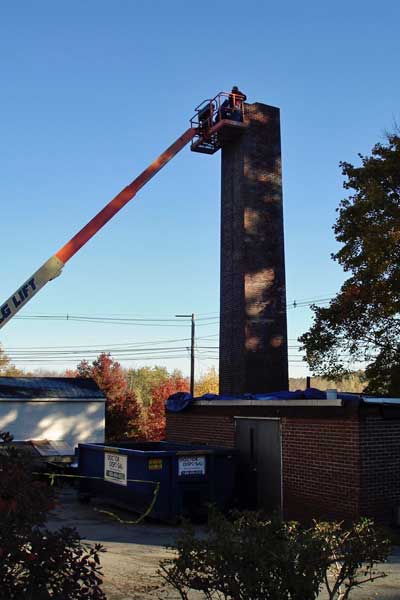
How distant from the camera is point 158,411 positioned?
41.5 m

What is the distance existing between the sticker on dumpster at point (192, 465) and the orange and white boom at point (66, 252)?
21.2ft

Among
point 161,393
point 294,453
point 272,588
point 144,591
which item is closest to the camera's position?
point 272,588

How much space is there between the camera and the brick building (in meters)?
12.6

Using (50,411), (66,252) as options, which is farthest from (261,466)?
(50,411)

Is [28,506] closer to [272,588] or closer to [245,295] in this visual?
[272,588]

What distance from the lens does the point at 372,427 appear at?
500 inches

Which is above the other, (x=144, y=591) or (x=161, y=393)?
(x=161, y=393)

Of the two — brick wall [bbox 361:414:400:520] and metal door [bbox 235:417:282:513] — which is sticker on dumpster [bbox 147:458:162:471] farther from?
brick wall [bbox 361:414:400:520]

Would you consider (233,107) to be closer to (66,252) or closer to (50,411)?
(66,252)

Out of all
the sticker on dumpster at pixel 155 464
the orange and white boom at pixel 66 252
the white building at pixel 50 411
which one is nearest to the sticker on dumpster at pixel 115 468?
the sticker on dumpster at pixel 155 464

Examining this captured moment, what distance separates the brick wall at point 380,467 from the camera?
12.5 metres

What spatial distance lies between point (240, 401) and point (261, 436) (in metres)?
1.18

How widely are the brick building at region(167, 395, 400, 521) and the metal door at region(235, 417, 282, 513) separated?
0.02 meters

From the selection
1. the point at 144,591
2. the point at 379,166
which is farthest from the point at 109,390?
the point at 144,591
